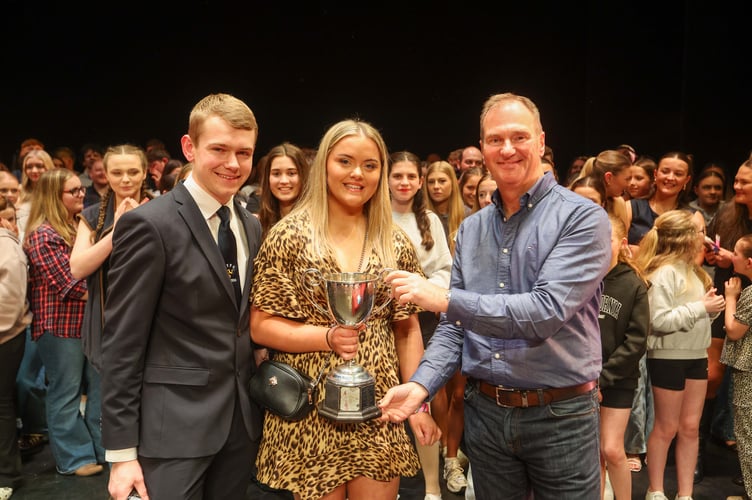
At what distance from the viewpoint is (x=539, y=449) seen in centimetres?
192

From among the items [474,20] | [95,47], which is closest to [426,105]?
[474,20]

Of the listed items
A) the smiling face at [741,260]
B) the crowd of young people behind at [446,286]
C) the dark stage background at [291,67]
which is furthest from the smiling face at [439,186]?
the dark stage background at [291,67]

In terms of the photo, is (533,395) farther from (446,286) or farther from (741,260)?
(741,260)

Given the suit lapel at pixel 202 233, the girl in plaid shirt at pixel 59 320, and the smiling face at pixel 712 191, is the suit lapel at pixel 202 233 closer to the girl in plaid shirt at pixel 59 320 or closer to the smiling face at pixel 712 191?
the girl in plaid shirt at pixel 59 320

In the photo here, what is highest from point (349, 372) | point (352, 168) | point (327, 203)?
point (352, 168)

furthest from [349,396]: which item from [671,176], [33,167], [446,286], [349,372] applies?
[33,167]

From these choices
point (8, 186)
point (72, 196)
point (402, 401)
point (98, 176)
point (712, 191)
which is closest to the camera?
point (402, 401)

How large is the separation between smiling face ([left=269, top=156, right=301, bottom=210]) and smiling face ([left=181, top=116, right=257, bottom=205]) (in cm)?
160

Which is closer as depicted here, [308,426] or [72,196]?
[308,426]

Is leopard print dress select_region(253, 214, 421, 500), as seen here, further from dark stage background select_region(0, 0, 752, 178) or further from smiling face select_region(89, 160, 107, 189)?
dark stage background select_region(0, 0, 752, 178)

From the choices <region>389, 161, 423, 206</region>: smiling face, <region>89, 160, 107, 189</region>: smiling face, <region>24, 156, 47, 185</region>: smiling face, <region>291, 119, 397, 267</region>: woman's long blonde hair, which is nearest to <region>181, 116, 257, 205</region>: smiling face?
<region>291, 119, 397, 267</region>: woman's long blonde hair

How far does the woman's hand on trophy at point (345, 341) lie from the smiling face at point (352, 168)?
0.45m

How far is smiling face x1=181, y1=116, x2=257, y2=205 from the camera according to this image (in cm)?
194

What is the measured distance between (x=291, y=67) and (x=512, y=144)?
847 cm
